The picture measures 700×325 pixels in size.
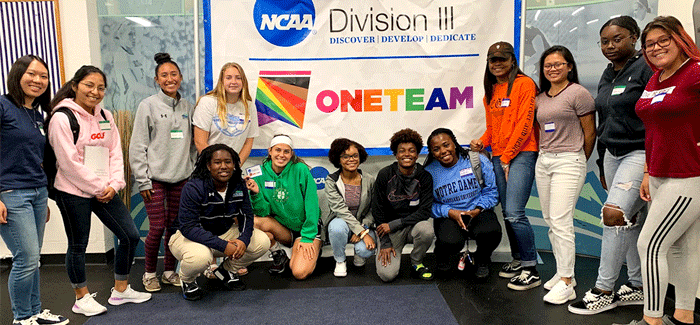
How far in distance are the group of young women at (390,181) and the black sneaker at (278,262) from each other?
0.01 metres

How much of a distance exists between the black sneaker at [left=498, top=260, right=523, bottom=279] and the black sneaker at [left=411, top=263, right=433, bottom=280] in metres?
0.50

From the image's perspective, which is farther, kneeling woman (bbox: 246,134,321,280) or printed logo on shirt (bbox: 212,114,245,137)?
kneeling woman (bbox: 246,134,321,280)

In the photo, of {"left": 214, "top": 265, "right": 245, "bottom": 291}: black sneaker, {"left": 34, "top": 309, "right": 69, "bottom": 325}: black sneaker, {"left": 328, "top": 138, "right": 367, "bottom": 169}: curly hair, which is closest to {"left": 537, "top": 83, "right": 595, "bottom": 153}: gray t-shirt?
{"left": 328, "top": 138, "right": 367, "bottom": 169}: curly hair

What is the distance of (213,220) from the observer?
2844 mm

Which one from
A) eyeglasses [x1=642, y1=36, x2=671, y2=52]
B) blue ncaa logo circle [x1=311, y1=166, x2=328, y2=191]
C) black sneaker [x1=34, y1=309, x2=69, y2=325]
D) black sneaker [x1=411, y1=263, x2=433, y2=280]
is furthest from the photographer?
blue ncaa logo circle [x1=311, y1=166, x2=328, y2=191]

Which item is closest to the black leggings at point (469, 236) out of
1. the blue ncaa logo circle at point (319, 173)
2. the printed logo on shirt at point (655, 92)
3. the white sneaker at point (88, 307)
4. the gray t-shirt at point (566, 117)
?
the gray t-shirt at point (566, 117)

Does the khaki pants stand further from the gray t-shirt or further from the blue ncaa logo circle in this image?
the gray t-shirt

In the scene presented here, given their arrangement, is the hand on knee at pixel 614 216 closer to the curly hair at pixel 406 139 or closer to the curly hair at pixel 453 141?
the curly hair at pixel 453 141

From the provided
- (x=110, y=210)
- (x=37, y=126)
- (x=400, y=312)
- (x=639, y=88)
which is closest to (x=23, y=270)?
(x=110, y=210)

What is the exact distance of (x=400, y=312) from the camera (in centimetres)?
250

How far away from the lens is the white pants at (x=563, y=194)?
8.39 ft

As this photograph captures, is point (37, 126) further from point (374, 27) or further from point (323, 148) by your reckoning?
point (374, 27)

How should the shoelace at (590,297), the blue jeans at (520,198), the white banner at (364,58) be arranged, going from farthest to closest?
the white banner at (364,58) → the blue jeans at (520,198) → the shoelace at (590,297)

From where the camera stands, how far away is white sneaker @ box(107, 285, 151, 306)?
106 inches
